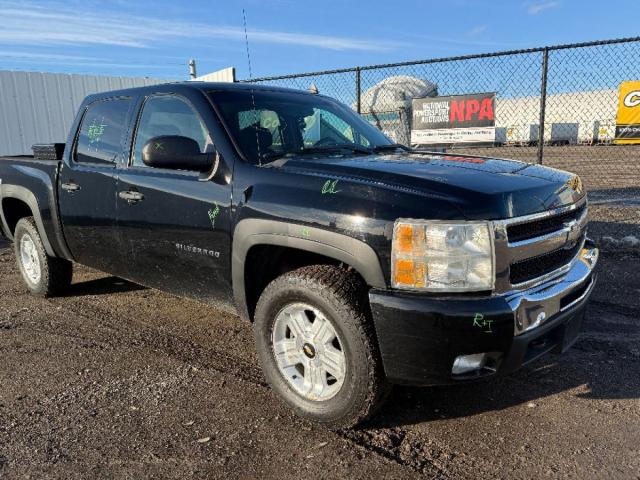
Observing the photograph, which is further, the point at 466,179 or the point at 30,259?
the point at 30,259

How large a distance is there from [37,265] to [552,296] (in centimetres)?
474

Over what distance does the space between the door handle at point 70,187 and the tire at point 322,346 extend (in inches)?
87.6

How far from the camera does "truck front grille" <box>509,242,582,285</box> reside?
2.42 meters

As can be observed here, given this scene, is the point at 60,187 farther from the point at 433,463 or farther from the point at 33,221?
the point at 433,463

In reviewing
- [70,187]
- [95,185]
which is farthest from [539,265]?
[70,187]

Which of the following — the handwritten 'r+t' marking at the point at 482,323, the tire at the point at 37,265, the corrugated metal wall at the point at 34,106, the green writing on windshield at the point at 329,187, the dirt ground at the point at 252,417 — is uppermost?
the corrugated metal wall at the point at 34,106

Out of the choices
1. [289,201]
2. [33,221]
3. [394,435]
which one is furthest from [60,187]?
[394,435]

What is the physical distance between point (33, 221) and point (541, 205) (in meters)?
4.61

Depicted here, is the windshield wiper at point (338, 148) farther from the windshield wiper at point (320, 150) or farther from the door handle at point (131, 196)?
the door handle at point (131, 196)

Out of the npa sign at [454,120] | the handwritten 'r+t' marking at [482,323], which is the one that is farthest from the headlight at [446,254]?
the npa sign at [454,120]

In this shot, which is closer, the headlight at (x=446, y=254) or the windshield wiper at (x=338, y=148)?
the headlight at (x=446, y=254)

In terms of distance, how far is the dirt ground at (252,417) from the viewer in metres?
2.44

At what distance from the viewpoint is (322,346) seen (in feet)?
→ 8.94

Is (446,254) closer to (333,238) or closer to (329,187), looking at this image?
(333,238)
